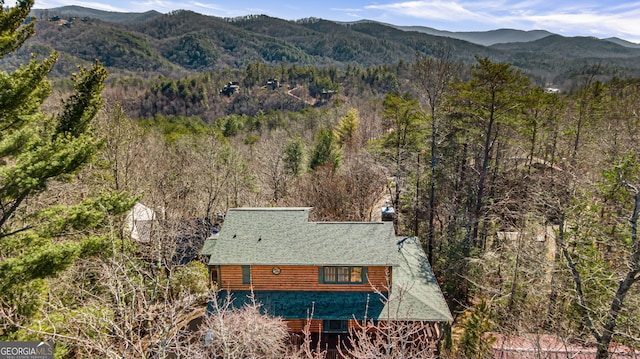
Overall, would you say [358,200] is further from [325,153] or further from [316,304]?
[316,304]

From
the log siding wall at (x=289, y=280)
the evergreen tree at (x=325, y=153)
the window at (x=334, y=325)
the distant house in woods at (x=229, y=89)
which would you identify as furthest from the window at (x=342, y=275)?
the distant house in woods at (x=229, y=89)

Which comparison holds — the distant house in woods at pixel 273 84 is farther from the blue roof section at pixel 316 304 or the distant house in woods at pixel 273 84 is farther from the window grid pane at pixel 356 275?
the window grid pane at pixel 356 275

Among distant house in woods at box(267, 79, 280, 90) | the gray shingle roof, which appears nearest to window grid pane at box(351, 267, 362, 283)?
the gray shingle roof

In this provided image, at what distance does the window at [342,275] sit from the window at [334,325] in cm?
160

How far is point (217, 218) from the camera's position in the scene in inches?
943

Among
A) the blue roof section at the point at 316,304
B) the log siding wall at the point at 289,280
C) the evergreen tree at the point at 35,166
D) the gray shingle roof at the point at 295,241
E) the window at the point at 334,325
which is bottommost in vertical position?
the window at the point at 334,325

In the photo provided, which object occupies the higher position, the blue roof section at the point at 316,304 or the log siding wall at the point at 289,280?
the log siding wall at the point at 289,280

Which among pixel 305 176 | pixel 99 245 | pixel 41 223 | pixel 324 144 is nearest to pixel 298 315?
pixel 99 245

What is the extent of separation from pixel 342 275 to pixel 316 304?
159cm

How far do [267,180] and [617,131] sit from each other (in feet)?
83.3

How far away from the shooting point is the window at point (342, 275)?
611 inches

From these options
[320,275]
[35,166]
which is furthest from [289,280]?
[35,166]

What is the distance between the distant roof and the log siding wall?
275 mm

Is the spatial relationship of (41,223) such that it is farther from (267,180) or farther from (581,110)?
(581,110)
